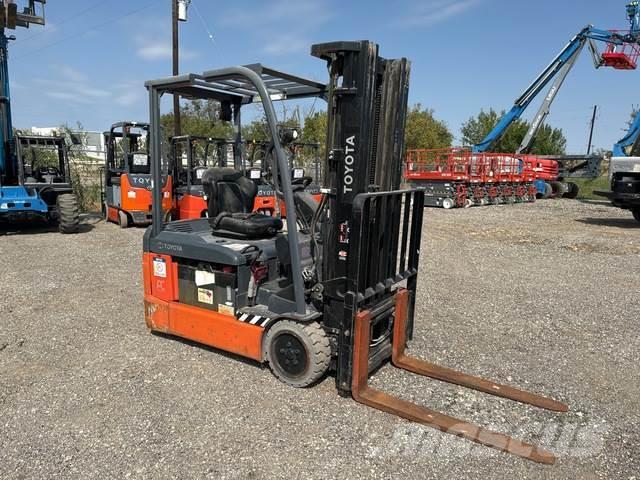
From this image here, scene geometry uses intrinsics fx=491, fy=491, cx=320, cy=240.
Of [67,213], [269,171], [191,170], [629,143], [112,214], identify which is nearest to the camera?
[269,171]

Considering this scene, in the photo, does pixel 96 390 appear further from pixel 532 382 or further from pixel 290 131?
pixel 532 382

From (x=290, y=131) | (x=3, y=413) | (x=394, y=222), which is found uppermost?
(x=290, y=131)

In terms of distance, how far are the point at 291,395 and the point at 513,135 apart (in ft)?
135

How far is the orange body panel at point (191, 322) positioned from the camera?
421 cm

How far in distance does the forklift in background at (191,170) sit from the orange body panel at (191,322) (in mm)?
6772

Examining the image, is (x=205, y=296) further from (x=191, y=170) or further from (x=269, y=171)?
(x=191, y=170)

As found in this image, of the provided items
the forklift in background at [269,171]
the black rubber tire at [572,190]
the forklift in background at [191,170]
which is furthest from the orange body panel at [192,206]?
the black rubber tire at [572,190]

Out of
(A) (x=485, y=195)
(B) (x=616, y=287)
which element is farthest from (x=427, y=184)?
(B) (x=616, y=287)

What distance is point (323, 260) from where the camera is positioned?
3971mm

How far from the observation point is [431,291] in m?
7.13

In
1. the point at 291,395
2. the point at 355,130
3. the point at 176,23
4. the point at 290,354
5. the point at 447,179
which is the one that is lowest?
the point at 291,395

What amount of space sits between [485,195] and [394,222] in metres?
17.8

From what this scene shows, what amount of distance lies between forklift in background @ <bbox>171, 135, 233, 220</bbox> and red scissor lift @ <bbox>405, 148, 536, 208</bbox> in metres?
9.33

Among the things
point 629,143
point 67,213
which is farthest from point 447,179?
point 67,213
